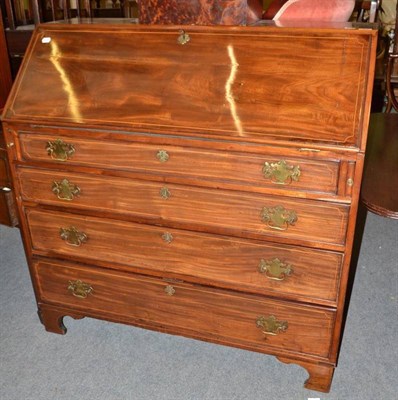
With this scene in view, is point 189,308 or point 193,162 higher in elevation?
point 193,162

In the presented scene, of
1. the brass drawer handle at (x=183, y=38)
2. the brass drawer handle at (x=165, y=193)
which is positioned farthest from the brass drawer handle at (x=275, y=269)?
the brass drawer handle at (x=183, y=38)

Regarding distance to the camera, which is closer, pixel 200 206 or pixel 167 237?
pixel 200 206

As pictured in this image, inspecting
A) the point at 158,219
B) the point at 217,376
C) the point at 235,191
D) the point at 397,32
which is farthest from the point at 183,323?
the point at 397,32

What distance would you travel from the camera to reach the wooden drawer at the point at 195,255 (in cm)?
172

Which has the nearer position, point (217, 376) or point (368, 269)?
point (217, 376)

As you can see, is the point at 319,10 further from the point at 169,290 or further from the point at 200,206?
the point at 169,290

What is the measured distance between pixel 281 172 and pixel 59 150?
2.69 feet

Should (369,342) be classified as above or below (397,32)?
below

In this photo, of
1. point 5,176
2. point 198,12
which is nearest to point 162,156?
point 198,12

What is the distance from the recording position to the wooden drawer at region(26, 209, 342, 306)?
1.72 meters

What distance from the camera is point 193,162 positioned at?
166cm

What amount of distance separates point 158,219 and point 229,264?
1.01 ft

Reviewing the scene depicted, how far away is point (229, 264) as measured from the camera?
1.81 meters

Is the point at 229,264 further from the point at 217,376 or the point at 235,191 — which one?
the point at 217,376
